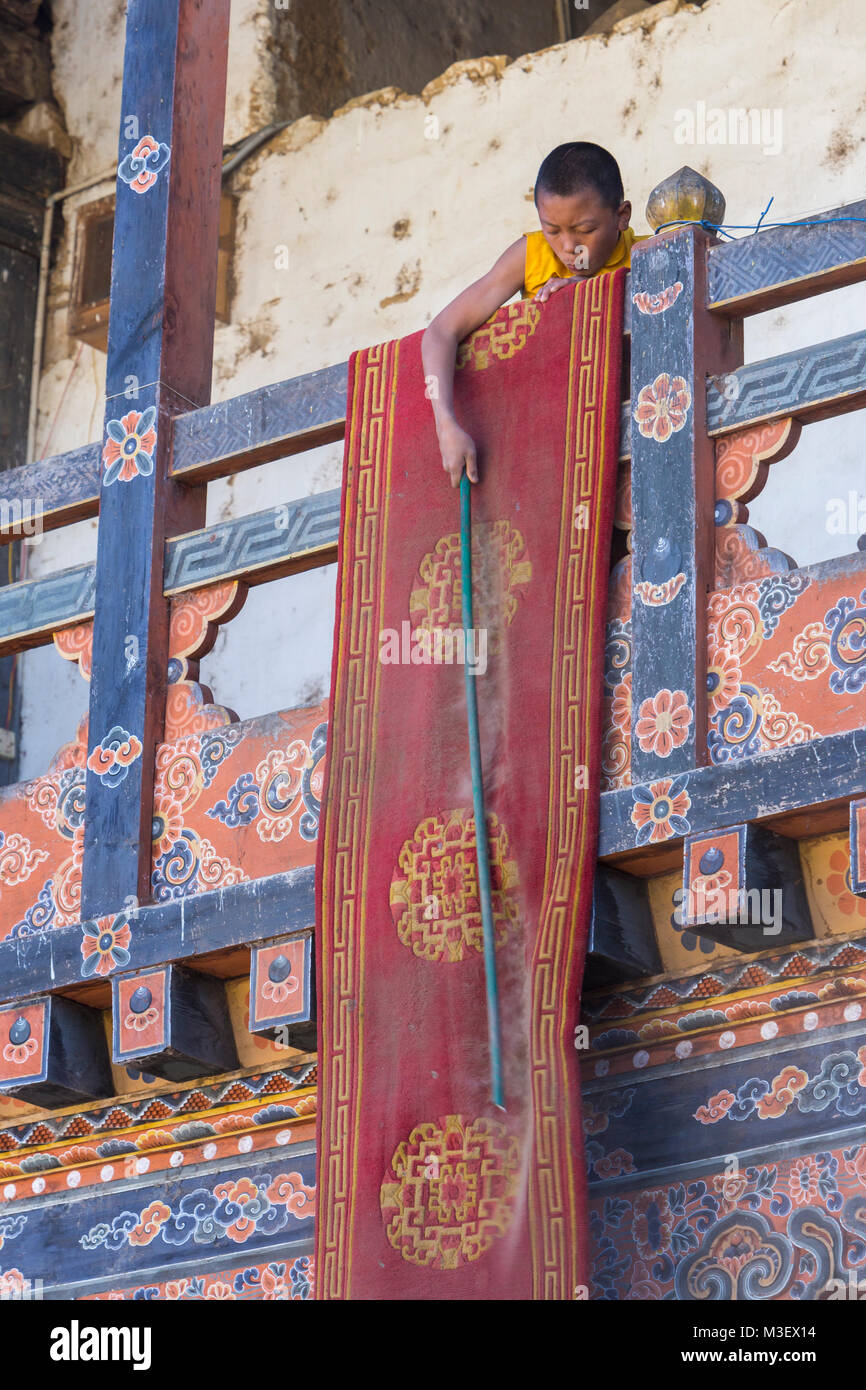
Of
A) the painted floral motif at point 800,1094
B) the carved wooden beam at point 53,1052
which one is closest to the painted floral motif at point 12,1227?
the carved wooden beam at point 53,1052

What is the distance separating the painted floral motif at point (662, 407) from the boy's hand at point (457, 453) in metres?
0.38

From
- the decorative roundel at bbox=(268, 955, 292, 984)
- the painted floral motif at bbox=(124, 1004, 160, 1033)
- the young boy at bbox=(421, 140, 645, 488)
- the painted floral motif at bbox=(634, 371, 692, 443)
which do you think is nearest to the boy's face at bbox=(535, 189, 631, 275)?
the young boy at bbox=(421, 140, 645, 488)

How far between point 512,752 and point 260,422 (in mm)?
1192

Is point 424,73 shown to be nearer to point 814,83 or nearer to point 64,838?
point 814,83

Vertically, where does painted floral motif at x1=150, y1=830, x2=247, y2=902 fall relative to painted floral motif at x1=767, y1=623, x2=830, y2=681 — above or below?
below

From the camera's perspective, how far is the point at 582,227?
5590mm

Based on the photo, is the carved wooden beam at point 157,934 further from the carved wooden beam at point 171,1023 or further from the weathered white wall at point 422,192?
the weathered white wall at point 422,192

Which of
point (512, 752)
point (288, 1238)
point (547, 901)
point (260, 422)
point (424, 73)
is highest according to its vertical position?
point (424, 73)

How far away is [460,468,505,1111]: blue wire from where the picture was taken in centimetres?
499

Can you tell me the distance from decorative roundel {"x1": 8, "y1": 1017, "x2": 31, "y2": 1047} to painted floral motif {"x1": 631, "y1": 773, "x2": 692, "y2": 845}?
5.49 ft

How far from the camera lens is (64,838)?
6047 millimetres

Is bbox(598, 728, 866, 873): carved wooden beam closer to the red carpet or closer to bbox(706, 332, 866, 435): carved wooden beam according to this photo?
the red carpet

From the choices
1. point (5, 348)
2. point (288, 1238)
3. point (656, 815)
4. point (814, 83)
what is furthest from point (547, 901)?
point (5, 348)

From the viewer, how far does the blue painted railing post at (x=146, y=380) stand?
591cm
